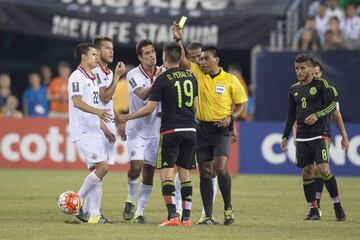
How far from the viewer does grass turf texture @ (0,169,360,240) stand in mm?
12789

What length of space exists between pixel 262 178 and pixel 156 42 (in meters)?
4.52

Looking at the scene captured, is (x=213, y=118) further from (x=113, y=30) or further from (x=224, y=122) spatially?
(x=113, y=30)

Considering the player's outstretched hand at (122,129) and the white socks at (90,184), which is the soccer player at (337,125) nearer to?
the player's outstretched hand at (122,129)

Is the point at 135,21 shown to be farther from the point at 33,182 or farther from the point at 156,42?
the point at 33,182

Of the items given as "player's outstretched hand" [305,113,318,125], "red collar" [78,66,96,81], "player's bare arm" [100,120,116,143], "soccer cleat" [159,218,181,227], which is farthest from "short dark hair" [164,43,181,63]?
"player's outstretched hand" [305,113,318,125]

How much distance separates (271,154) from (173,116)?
37.8ft

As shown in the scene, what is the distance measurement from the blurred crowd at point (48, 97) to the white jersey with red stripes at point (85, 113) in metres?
11.7

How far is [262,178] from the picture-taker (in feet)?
78.5

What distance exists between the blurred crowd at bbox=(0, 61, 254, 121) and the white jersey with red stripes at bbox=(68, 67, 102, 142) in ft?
38.3

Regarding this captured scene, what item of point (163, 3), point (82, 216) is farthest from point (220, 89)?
point (163, 3)

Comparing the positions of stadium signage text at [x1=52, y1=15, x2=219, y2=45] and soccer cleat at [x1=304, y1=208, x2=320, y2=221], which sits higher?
stadium signage text at [x1=52, y1=15, x2=219, y2=45]

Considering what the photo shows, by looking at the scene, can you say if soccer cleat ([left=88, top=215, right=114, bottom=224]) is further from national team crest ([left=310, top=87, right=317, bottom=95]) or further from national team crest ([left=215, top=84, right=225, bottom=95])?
national team crest ([left=310, top=87, right=317, bottom=95])

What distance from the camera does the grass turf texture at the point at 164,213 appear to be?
42.0 feet

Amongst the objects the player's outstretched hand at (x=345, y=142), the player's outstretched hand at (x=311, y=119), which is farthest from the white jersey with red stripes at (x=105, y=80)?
the player's outstretched hand at (x=345, y=142)
